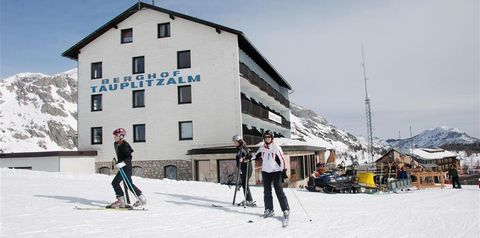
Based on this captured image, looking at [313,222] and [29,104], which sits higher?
[29,104]

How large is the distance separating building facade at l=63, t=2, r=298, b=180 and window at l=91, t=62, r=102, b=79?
0.07m

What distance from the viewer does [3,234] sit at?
19.5 ft

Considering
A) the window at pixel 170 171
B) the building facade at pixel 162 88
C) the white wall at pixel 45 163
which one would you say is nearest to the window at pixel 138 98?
the building facade at pixel 162 88

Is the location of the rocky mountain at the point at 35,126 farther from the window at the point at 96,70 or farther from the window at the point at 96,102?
the window at the point at 96,102

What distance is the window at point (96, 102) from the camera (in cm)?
3088

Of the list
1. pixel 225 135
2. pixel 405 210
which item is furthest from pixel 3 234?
pixel 225 135

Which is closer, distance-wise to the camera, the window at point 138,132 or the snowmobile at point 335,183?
the snowmobile at point 335,183

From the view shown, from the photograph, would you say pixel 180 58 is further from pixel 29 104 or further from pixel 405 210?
pixel 29 104

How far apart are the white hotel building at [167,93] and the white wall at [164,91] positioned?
0.07m

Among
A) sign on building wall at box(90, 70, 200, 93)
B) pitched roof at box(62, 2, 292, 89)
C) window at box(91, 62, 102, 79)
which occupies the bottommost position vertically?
sign on building wall at box(90, 70, 200, 93)

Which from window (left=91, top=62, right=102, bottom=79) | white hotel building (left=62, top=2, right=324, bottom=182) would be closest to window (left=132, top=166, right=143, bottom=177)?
white hotel building (left=62, top=2, right=324, bottom=182)

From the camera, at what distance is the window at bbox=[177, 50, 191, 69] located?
29247 millimetres

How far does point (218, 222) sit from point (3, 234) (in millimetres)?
3450

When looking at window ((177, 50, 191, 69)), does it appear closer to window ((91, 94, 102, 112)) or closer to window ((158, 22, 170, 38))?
window ((158, 22, 170, 38))
